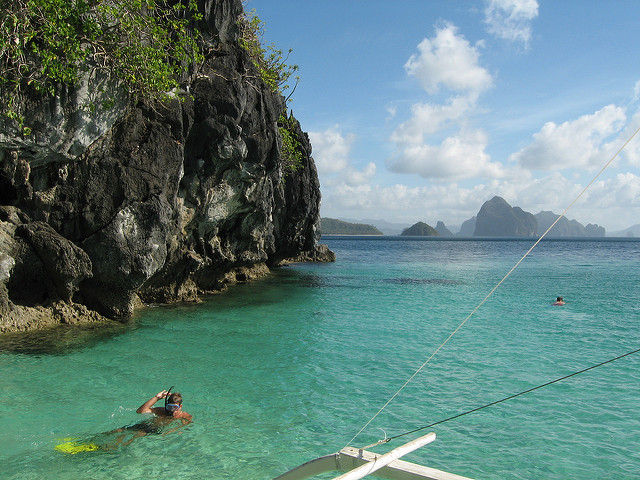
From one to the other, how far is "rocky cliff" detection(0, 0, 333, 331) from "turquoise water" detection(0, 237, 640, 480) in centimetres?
158

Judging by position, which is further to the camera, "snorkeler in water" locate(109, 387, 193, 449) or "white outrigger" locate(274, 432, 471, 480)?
"snorkeler in water" locate(109, 387, 193, 449)

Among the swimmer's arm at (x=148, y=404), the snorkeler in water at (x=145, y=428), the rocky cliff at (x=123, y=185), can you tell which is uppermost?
the rocky cliff at (x=123, y=185)

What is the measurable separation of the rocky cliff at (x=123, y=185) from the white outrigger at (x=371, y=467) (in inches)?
429

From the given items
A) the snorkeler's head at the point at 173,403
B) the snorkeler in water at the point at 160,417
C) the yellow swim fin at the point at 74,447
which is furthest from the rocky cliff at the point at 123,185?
the snorkeler's head at the point at 173,403

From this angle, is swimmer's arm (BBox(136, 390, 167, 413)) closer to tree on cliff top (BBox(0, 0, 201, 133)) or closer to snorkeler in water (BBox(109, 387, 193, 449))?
snorkeler in water (BBox(109, 387, 193, 449))

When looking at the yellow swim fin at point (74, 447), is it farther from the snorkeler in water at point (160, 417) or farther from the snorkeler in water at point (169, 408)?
the snorkeler in water at point (169, 408)

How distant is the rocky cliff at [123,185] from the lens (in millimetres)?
12484

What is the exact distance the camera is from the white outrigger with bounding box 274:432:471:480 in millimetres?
3965

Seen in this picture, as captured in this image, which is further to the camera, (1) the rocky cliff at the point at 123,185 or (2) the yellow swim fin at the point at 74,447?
(1) the rocky cliff at the point at 123,185

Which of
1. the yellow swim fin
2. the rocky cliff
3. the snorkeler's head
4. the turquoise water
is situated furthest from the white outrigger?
the rocky cliff

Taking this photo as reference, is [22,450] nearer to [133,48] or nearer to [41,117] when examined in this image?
[41,117]

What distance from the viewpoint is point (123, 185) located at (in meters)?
14.0

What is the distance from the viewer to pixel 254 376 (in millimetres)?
10734

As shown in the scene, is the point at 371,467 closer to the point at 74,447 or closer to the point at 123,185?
the point at 74,447
